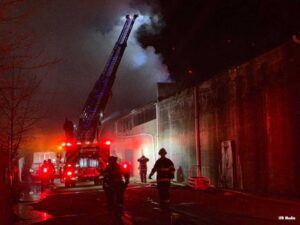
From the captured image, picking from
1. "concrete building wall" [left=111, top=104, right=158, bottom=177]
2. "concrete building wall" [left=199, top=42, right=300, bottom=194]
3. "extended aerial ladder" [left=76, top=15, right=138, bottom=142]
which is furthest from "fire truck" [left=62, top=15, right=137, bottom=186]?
"concrete building wall" [left=199, top=42, right=300, bottom=194]

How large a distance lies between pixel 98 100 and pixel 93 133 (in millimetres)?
2028

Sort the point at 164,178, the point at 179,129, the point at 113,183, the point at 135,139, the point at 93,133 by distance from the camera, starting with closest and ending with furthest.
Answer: the point at 113,183, the point at 164,178, the point at 179,129, the point at 93,133, the point at 135,139

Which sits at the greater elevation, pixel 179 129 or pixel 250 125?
pixel 179 129

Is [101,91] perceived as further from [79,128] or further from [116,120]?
[116,120]

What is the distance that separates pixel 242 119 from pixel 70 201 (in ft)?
24.6

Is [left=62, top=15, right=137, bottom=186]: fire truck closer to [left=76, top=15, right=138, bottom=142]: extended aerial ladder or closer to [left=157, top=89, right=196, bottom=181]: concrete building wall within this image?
[left=76, top=15, right=138, bottom=142]: extended aerial ladder

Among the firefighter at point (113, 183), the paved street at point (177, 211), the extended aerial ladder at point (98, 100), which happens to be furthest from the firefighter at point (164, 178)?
the extended aerial ladder at point (98, 100)

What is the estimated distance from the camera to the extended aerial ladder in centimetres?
2955

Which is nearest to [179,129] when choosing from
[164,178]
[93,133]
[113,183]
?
[93,133]

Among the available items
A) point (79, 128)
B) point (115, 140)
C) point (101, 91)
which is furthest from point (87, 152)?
point (115, 140)

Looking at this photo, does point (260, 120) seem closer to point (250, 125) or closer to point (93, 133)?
point (250, 125)

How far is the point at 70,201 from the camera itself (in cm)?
1842

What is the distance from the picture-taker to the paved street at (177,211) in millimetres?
11822

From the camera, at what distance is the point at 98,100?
29.8 meters
